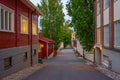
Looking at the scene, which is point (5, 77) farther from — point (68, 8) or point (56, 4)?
point (56, 4)

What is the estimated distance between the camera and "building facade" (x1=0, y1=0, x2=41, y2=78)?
17.9m

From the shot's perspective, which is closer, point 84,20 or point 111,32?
point 111,32

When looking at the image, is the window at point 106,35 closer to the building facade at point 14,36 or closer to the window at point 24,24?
the building facade at point 14,36

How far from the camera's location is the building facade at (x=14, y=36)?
17891 millimetres

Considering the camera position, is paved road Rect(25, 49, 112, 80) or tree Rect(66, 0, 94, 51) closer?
paved road Rect(25, 49, 112, 80)

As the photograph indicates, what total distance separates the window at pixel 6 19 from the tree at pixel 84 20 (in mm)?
22210

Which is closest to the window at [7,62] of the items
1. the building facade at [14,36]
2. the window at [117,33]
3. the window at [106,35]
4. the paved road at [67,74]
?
the building facade at [14,36]

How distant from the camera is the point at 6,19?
62.7 ft

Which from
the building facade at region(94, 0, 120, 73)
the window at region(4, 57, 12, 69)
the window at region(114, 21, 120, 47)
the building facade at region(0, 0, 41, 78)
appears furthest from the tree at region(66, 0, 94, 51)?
the window at region(4, 57, 12, 69)

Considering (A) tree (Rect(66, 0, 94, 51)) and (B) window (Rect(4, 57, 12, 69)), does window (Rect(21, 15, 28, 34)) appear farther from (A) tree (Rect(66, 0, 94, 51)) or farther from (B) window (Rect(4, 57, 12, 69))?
(A) tree (Rect(66, 0, 94, 51))

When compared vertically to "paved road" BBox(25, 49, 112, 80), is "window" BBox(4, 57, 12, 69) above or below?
above

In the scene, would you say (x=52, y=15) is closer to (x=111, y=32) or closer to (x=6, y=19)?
(x=111, y=32)

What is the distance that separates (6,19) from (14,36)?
2095mm

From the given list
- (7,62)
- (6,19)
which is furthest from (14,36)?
→ (7,62)
